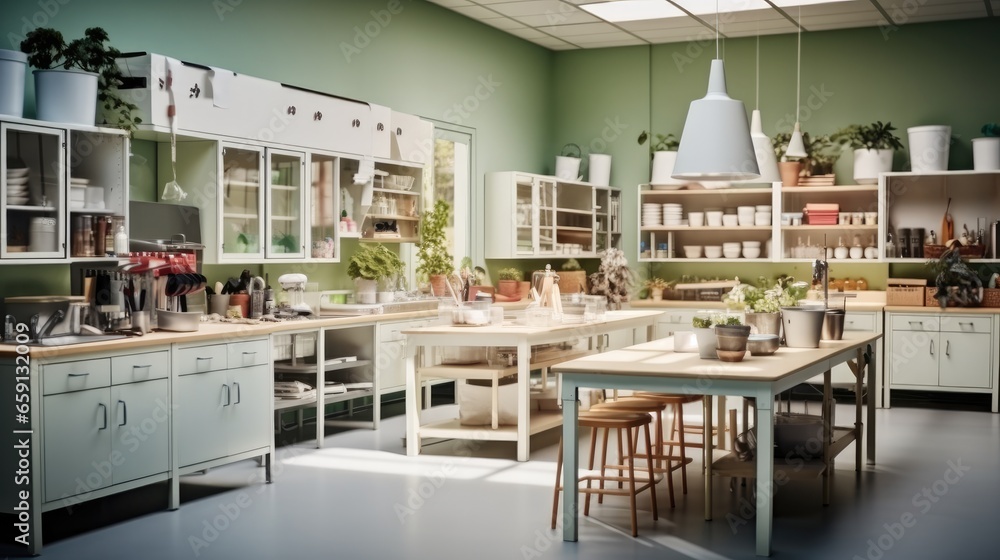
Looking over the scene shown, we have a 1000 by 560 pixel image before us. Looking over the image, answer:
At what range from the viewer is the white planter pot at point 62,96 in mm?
5594

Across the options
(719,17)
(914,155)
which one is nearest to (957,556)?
(914,155)

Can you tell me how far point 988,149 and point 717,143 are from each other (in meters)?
5.62

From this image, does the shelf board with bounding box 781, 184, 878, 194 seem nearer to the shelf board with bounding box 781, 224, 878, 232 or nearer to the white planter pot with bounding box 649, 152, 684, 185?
the shelf board with bounding box 781, 224, 878, 232

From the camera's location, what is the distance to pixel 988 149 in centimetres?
973

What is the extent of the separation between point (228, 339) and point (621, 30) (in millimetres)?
6468

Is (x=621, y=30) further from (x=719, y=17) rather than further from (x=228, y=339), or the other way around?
(x=228, y=339)

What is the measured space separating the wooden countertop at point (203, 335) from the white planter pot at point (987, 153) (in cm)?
587

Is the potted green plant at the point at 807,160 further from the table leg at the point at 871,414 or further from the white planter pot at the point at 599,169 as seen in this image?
the table leg at the point at 871,414

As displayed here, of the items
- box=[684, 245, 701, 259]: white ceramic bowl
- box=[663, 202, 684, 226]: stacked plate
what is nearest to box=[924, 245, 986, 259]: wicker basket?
box=[684, 245, 701, 259]: white ceramic bowl

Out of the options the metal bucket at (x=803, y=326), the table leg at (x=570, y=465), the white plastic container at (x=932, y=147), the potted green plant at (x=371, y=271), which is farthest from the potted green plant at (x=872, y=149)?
the table leg at (x=570, y=465)

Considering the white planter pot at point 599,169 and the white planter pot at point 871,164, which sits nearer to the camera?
the white planter pot at point 871,164

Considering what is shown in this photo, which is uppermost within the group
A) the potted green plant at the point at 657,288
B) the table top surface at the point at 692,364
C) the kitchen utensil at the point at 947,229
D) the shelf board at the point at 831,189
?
the shelf board at the point at 831,189

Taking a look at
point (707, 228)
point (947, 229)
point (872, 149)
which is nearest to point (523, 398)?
point (707, 228)

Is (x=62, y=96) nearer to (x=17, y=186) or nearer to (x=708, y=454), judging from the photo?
(x=17, y=186)
